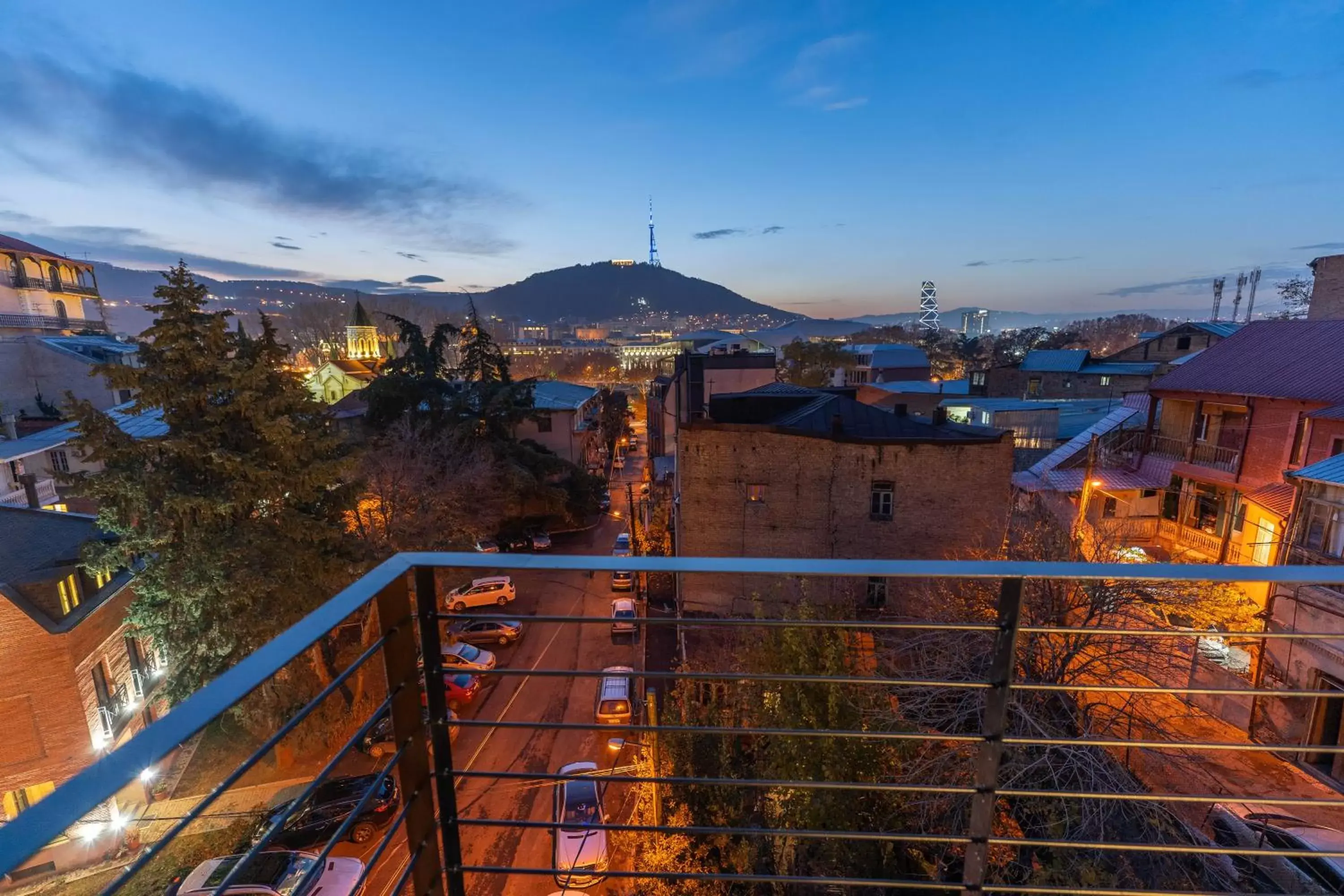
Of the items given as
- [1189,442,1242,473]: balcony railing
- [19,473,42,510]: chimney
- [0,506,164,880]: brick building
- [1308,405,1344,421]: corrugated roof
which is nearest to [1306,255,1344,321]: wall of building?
[1189,442,1242,473]: balcony railing

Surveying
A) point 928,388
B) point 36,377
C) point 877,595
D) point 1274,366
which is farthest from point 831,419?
point 36,377

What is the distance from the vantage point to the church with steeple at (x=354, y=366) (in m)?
32.3

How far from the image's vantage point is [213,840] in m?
8.56

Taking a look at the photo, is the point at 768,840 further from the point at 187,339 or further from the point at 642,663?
the point at 187,339

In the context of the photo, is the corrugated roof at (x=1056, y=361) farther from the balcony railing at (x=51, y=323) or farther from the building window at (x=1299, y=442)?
the balcony railing at (x=51, y=323)

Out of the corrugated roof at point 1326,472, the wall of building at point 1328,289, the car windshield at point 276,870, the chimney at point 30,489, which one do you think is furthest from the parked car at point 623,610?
the wall of building at point 1328,289

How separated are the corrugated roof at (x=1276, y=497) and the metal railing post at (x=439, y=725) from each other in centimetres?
1280

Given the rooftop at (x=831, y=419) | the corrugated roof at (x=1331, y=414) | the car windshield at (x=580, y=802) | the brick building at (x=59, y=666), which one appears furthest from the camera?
the rooftop at (x=831, y=419)

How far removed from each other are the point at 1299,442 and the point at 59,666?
19514 millimetres

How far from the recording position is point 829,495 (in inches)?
421

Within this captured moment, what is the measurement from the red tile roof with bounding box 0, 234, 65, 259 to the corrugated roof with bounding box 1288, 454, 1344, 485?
47.3 meters

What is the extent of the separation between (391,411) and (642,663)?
12.7 m

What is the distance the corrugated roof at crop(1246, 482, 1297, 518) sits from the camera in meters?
9.52

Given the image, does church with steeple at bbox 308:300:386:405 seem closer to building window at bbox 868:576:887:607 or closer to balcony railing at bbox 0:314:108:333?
balcony railing at bbox 0:314:108:333
